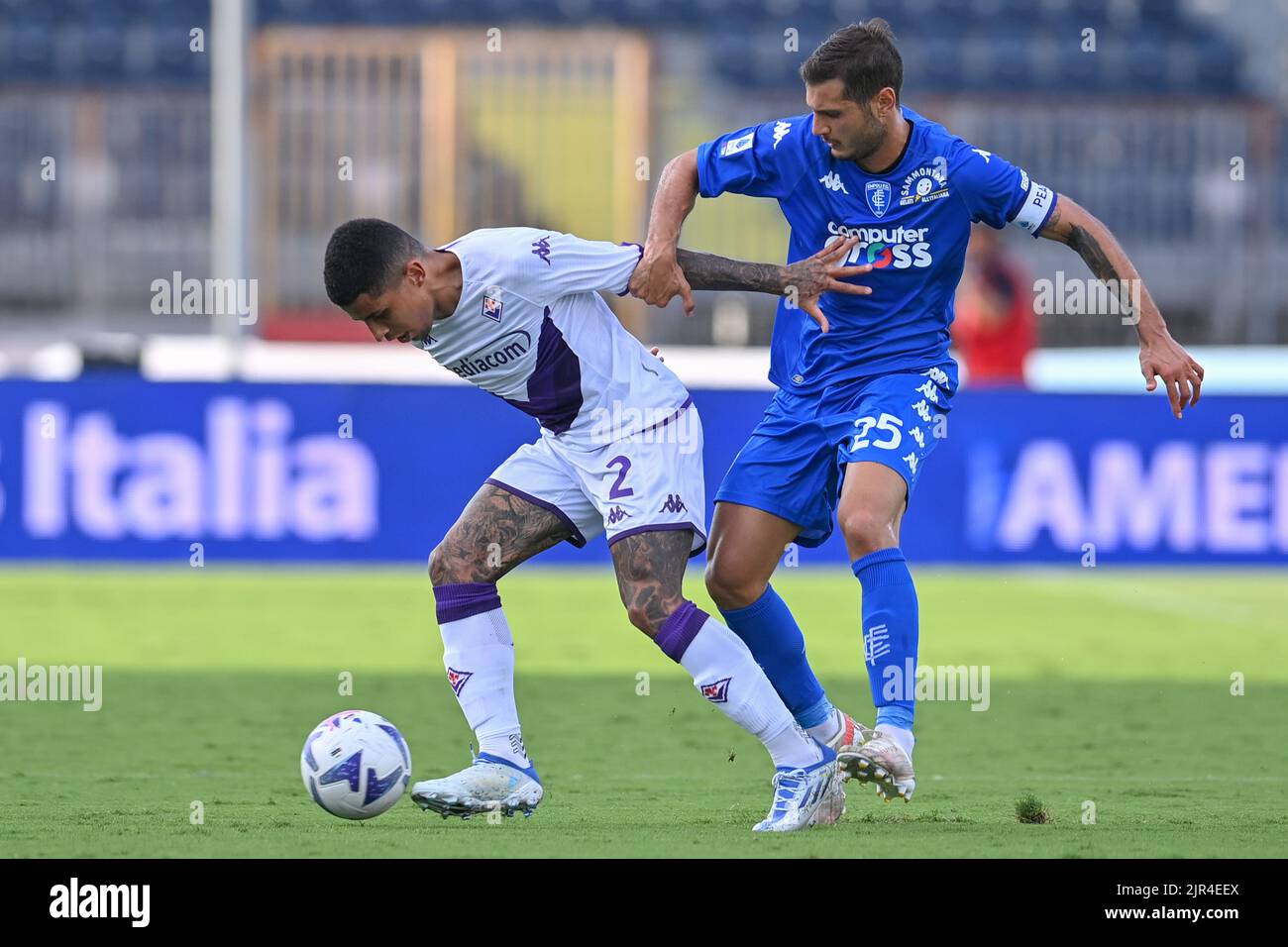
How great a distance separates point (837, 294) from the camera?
5.74m

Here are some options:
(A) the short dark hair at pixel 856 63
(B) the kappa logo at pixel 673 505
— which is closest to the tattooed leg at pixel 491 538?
(B) the kappa logo at pixel 673 505

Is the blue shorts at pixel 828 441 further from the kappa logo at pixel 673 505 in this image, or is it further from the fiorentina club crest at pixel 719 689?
the fiorentina club crest at pixel 719 689

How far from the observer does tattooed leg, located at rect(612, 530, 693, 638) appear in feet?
17.3

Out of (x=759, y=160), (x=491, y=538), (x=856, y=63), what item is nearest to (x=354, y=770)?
(x=491, y=538)

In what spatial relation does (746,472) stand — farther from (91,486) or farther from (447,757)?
(91,486)

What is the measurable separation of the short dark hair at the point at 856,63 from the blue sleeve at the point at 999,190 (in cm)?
33

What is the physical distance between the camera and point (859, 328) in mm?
5715

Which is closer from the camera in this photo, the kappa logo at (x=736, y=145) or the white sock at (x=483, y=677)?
the white sock at (x=483, y=677)

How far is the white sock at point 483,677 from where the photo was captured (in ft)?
18.0

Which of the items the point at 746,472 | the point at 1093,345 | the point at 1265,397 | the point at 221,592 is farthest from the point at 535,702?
the point at 1093,345

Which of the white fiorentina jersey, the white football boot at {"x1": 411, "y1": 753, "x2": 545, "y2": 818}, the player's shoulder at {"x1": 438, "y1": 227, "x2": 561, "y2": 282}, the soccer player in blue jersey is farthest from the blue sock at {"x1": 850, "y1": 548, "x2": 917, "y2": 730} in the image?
the player's shoulder at {"x1": 438, "y1": 227, "x2": 561, "y2": 282}

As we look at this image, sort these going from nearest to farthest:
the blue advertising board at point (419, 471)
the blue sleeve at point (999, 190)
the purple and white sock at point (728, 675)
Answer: the purple and white sock at point (728, 675) < the blue sleeve at point (999, 190) < the blue advertising board at point (419, 471)

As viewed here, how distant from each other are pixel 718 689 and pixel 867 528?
587 millimetres

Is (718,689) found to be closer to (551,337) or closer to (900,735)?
(900,735)
